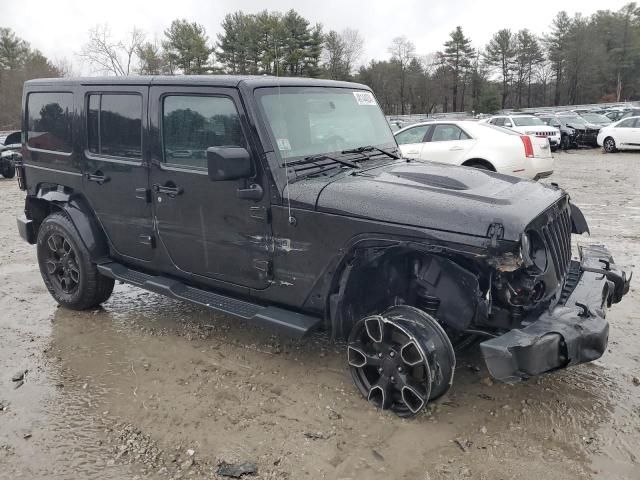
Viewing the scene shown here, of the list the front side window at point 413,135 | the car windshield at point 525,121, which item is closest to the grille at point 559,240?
the front side window at point 413,135

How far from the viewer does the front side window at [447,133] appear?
34.1 ft

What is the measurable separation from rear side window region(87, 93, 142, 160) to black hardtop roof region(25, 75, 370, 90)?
129 mm

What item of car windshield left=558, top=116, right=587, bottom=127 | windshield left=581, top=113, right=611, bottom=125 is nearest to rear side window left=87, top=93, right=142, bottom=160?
car windshield left=558, top=116, right=587, bottom=127

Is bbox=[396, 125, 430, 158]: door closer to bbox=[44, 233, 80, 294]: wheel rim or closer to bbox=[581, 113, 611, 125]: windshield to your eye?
bbox=[44, 233, 80, 294]: wheel rim

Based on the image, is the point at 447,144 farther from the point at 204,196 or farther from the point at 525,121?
the point at 525,121

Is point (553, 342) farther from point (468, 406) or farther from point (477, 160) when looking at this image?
point (477, 160)

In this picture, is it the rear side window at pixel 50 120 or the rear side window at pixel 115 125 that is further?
the rear side window at pixel 50 120

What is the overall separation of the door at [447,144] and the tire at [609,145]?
41.6 feet

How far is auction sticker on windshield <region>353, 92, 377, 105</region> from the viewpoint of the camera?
15.1 feet

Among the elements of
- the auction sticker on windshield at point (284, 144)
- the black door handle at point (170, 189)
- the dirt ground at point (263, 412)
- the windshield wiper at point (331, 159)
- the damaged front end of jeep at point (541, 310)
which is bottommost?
the dirt ground at point (263, 412)

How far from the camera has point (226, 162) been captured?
11.0 feet

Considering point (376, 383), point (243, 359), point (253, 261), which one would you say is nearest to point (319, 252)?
point (253, 261)

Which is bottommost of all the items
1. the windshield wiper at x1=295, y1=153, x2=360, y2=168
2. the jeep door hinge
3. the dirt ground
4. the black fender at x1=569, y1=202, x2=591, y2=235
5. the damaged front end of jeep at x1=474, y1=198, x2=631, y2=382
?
the dirt ground

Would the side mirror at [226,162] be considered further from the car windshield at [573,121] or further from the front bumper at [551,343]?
the car windshield at [573,121]
